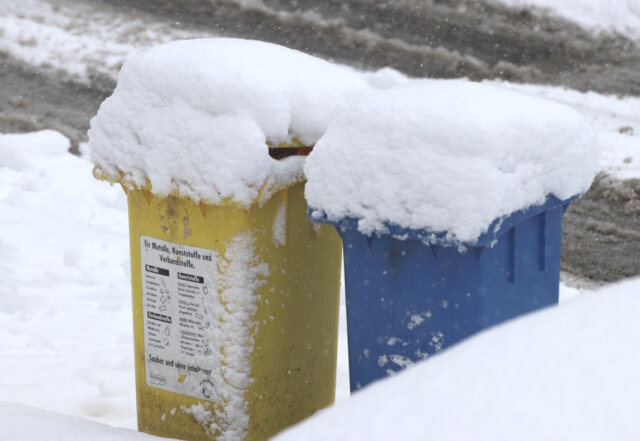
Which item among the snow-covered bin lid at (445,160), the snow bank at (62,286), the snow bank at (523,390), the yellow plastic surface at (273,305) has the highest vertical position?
the snow bank at (523,390)

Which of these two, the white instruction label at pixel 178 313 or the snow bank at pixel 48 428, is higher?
the white instruction label at pixel 178 313

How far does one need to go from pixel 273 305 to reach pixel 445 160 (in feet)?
2.93

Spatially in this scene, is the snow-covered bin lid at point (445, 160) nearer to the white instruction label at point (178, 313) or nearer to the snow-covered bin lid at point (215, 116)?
the snow-covered bin lid at point (215, 116)

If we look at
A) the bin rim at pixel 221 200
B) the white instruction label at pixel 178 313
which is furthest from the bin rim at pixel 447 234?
the white instruction label at pixel 178 313

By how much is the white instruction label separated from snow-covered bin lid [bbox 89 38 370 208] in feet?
0.74

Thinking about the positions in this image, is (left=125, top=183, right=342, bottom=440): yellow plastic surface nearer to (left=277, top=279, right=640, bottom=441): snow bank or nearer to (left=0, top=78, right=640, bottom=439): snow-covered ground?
(left=0, top=78, right=640, bottom=439): snow-covered ground

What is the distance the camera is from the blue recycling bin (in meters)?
2.81

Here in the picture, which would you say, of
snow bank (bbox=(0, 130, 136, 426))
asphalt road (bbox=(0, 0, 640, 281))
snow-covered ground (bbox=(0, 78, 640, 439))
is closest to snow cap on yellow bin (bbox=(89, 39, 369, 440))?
snow-covered ground (bbox=(0, 78, 640, 439))

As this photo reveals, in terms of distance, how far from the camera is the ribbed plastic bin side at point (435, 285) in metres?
2.82

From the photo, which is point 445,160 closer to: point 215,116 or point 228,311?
point 215,116

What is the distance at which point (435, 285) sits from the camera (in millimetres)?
2861

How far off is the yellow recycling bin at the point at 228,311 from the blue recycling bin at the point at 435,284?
317 millimetres

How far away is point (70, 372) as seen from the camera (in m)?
4.12

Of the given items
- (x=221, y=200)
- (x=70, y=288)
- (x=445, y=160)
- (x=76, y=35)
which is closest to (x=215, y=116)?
(x=221, y=200)
